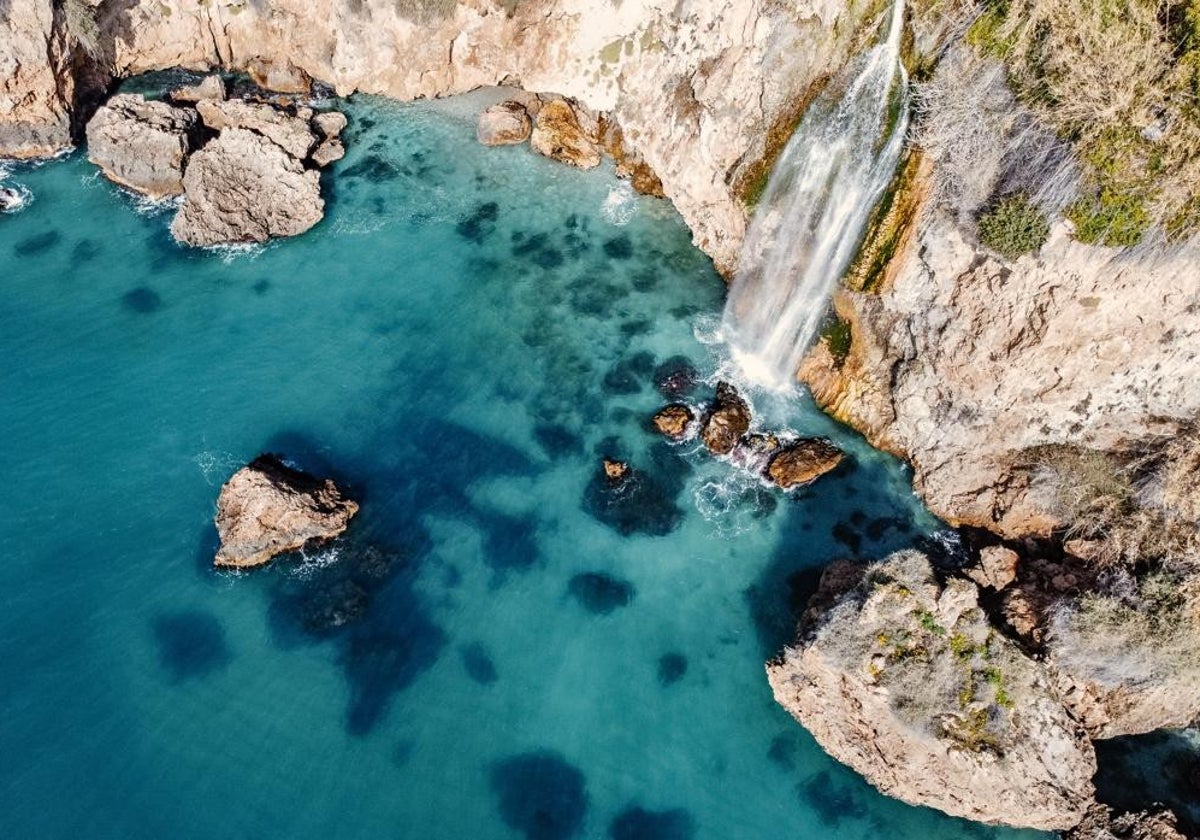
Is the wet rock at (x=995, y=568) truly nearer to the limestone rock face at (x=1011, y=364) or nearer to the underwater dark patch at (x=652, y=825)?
the limestone rock face at (x=1011, y=364)

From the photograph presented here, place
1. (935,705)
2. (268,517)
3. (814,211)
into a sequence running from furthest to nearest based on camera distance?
(814,211), (268,517), (935,705)

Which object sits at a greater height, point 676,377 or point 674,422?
point 676,377

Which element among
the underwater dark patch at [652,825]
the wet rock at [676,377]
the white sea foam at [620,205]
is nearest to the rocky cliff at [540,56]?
the white sea foam at [620,205]

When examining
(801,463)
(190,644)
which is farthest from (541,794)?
(801,463)

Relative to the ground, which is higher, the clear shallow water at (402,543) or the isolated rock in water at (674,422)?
the isolated rock in water at (674,422)

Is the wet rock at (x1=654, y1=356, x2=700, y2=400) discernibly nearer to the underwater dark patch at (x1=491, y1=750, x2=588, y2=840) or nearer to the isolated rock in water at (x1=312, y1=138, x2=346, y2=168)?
the underwater dark patch at (x1=491, y1=750, x2=588, y2=840)

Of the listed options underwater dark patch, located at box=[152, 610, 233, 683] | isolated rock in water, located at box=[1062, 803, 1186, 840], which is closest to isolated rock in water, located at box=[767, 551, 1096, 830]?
isolated rock in water, located at box=[1062, 803, 1186, 840]

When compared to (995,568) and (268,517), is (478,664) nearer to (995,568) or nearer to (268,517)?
(268,517)
